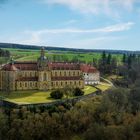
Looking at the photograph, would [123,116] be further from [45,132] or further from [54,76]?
[54,76]

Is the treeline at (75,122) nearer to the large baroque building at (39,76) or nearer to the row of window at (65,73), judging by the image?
the large baroque building at (39,76)

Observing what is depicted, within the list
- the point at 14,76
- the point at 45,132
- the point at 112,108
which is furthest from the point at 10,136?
the point at 14,76

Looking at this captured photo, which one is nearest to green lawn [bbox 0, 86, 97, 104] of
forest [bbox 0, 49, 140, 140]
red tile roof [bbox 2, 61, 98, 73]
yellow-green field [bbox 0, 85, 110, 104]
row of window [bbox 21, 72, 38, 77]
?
yellow-green field [bbox 0, 85, 110, 104]

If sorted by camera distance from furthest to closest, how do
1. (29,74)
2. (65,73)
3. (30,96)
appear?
(65,73) < (29,74) < (30,96)

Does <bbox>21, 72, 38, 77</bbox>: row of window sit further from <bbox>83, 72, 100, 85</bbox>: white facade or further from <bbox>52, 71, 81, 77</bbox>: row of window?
<bbox>83, 72, 100, 85</bbox>: white facade

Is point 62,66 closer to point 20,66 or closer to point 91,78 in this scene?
point 20,66

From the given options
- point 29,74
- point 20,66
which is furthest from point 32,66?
point 20,66

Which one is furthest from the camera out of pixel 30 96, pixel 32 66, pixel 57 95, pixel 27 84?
pixel 32 66

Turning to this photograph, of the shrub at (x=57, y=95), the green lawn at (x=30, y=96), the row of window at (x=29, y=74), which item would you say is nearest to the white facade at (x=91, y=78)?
the green lawn at (x=30, y=96)
